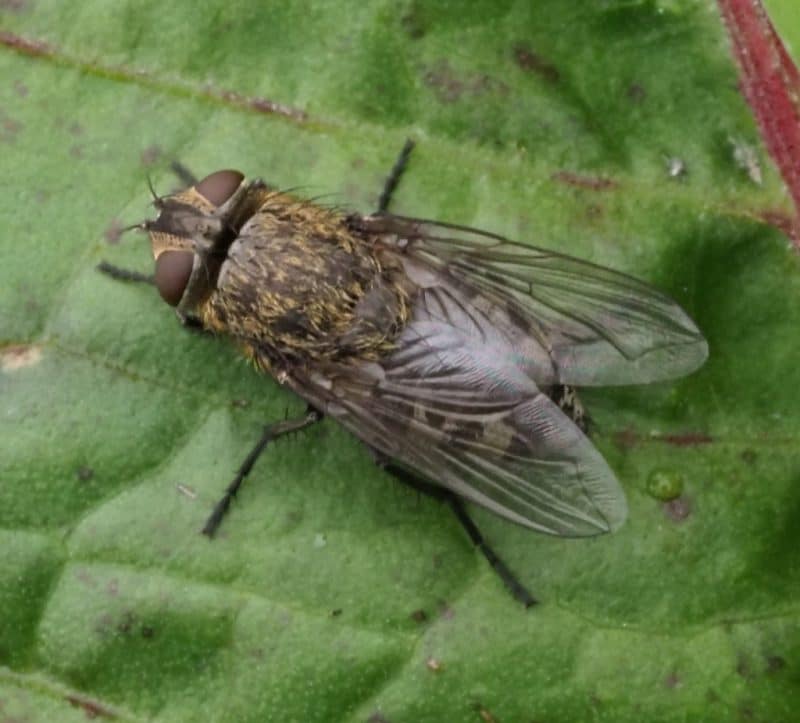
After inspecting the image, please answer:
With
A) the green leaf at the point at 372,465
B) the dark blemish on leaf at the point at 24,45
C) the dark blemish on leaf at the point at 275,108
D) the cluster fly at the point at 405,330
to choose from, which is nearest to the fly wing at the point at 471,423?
the cluster fly at the point at 405,330

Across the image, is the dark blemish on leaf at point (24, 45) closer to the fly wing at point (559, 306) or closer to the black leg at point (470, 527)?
the fly wing at point (559, 306)

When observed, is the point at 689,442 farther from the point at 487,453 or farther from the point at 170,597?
the point at 170,597

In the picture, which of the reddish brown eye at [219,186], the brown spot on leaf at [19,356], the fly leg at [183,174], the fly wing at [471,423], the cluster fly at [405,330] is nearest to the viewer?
the fly wing at [471,423]

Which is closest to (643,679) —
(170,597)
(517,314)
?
(517,314)

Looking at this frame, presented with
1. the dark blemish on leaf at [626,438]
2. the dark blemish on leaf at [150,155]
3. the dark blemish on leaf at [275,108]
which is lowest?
the dark blemish on leaf at [626,438]

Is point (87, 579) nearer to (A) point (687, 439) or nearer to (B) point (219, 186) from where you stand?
(B) point (219, 186)

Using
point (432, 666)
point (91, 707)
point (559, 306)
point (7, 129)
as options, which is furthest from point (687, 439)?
point (7, 129)

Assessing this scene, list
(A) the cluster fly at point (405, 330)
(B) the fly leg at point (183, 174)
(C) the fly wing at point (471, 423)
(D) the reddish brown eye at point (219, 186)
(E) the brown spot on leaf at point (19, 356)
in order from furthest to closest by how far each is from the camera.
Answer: (B) the fly leg at point (183, 174) → (E) the brown spot on leaf at point (19, 356) → (D) the reddish brown eye at point (219, 186) → (A) the cluster fly at point (405, 330) → (C) the fly wing at point (471, 423)
